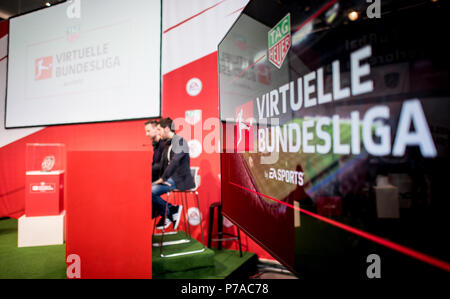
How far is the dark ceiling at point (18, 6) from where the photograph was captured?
400 centimetres

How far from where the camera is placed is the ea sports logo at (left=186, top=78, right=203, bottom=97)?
3116 millimetres

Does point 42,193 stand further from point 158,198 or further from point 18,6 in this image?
point 18,6

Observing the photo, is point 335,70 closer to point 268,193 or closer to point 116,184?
point 268,193

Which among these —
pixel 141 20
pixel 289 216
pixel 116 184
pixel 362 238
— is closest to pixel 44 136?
pixel 141 20

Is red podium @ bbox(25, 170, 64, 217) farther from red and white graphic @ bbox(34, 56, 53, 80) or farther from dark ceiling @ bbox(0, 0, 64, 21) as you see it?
dark ceiling @ bbox(0, 0, 64, 21)

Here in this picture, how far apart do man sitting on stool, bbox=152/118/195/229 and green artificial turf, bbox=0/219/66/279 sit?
950mm

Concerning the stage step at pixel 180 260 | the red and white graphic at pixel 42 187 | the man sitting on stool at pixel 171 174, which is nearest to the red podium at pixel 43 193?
the red and white graphic at pixel 42 187

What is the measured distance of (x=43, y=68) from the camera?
383 centimetres

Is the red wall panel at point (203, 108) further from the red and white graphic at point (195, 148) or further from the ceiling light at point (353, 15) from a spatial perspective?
the ceiling light at point (353, 15)

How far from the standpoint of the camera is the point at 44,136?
4.05m

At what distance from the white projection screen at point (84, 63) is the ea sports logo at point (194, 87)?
1.46 feet

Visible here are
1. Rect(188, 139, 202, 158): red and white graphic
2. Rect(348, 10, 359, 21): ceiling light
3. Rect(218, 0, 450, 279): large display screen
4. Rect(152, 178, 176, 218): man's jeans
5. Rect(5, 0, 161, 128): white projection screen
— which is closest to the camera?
Rect(218, 0, 450, 279): large display screen

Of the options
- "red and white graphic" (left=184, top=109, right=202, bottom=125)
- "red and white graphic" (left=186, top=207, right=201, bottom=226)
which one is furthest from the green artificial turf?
"red and white graphic" (left=184, top=109, right=202, bottom=125)
